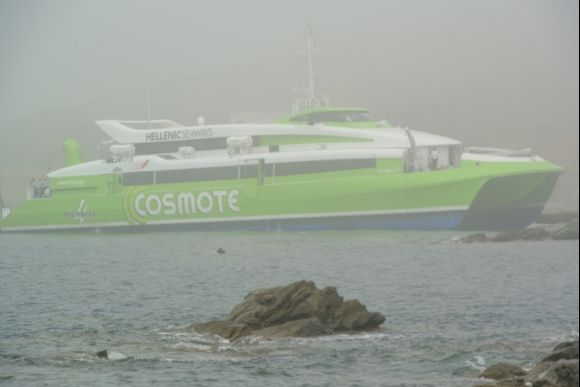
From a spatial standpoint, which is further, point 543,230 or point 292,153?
point 292,153

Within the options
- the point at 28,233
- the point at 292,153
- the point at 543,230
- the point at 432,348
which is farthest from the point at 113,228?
the point at 432,348

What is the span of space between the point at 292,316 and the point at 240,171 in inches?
1174

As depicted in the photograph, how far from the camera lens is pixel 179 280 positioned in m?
35.2

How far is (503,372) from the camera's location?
711 inches

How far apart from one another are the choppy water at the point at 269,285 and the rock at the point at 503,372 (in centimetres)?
30

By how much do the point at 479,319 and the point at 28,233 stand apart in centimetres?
3374

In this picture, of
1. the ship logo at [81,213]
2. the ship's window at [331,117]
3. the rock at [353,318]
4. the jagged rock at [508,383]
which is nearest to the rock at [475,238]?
the ship's window at [331,117]

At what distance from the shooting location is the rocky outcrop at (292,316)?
22781mm

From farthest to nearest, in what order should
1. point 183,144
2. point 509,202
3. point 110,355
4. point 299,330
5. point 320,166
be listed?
point 183,144 → point 320,166 → point 509,202 → point 299,330 → point 110,355

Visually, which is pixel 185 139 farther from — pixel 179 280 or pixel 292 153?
pixel 179 280

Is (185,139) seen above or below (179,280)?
above

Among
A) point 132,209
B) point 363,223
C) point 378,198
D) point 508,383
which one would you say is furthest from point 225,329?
point 132,209

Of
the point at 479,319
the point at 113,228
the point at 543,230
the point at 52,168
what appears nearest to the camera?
the point at 479,319

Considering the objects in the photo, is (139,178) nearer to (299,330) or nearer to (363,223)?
(363,223)
